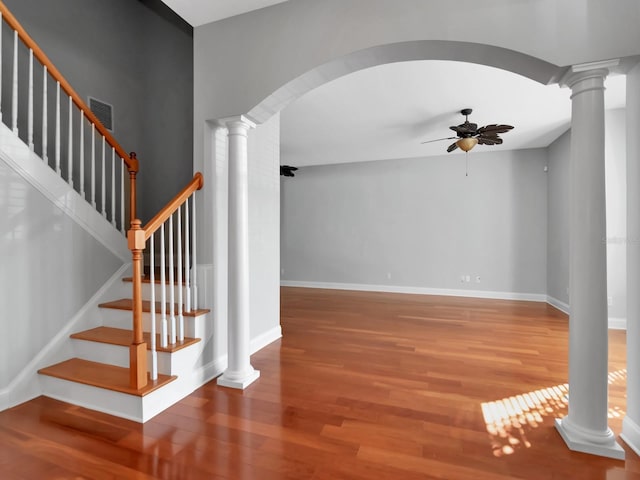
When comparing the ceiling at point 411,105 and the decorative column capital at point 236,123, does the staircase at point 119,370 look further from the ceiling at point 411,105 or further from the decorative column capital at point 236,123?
the ceiling at point 411,105

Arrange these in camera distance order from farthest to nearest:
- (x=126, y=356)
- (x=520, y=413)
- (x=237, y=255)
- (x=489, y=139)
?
(x=489, y=139), (x=237, y=255), (x=126, y=356), (x=520, y=413)

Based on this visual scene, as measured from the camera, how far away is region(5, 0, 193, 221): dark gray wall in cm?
353

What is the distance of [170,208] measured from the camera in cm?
228

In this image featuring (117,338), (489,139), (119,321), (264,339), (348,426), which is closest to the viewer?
(348,426)

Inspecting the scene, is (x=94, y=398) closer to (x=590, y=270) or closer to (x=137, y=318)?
(x=137, y=318)

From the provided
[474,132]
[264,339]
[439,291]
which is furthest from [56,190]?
[439,291]

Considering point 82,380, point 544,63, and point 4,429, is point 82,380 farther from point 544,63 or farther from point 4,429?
point 544,63

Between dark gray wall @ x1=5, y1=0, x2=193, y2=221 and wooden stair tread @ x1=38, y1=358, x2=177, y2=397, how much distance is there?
217cm

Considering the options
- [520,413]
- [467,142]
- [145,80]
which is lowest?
[520,413]

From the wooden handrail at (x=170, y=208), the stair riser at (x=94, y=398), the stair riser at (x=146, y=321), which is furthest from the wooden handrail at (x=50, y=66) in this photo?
the stair riser at (x=94, y=398)

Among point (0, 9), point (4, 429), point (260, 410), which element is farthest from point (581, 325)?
point (0, 9)

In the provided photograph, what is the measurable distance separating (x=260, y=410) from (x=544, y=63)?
9.03 ft

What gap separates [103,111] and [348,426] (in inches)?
161

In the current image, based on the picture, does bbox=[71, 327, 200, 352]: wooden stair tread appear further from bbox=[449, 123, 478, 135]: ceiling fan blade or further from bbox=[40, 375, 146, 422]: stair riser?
bbox=[449, 123, 478, 135]: ceiling fan blade
